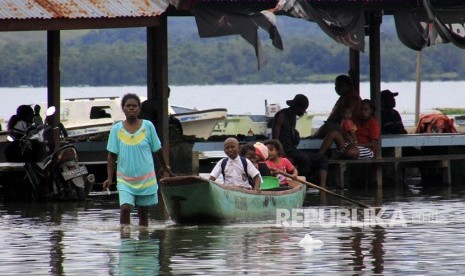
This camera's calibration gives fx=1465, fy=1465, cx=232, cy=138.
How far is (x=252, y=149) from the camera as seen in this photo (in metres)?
19.0

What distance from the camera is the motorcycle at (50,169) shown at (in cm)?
2098

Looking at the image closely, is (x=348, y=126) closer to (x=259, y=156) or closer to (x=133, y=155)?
(x=259, y=156)

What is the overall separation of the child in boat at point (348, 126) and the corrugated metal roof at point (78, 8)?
3705mm

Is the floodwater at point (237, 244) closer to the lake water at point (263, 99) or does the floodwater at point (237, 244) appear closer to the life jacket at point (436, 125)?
the life jacket at point (436, 125)

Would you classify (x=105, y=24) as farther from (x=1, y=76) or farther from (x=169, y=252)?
(x=1, y=76)

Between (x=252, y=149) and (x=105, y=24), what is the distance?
121 inches

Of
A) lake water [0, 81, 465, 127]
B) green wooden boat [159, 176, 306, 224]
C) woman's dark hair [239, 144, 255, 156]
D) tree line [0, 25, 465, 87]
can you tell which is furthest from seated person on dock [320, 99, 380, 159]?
tree line [0, 25, 465, 87]

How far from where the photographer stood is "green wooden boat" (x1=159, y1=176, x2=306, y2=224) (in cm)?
1697

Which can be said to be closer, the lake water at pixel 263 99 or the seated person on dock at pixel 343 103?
the seated person on dock at pixel 343 103

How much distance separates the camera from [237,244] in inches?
613

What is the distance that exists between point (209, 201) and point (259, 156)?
2.34 metres

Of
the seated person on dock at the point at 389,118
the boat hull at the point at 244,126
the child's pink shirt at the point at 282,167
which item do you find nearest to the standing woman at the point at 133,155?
the child's pink shirt at the point at 282,167

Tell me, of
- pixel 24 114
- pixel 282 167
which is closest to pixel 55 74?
pixel 24 114

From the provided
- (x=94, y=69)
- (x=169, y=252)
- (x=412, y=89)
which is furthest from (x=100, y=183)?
(x=94, y=69)
